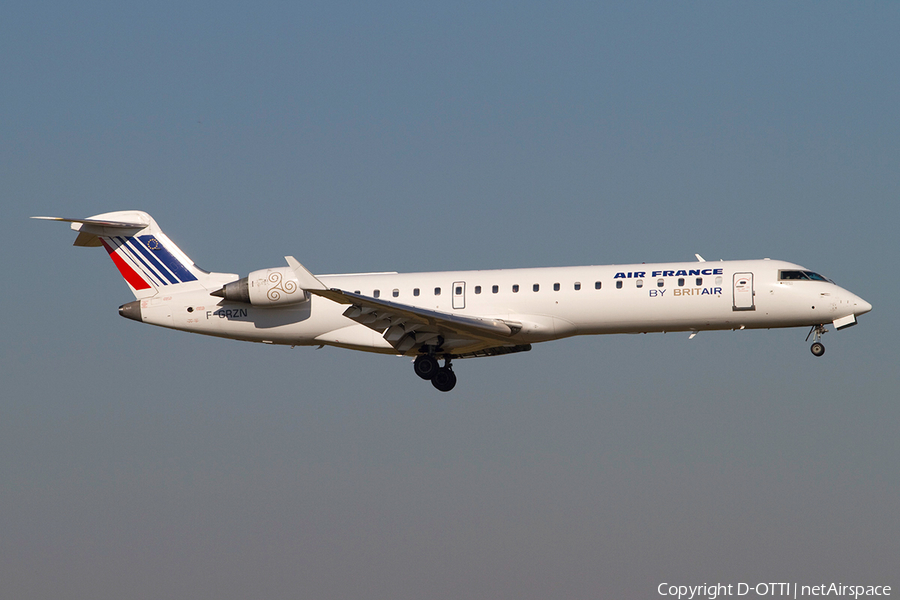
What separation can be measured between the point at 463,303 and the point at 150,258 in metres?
9.39

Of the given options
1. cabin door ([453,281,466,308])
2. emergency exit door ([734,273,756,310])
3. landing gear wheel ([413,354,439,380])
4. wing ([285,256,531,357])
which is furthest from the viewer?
landing gear wheel ([413,354,439,380])

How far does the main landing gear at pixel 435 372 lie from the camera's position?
30.3 meters

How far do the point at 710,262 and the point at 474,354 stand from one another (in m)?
6.94

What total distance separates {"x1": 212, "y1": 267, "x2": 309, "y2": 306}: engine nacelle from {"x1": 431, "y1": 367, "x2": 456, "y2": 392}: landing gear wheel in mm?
4125

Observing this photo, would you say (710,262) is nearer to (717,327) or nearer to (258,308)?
(717,327)

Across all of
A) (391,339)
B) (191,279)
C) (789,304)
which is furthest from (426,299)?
(789,304)

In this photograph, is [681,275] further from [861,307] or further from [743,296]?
[861,307]

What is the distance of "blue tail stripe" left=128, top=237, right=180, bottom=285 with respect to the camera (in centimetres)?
3209

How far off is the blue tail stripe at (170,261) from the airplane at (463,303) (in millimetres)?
29

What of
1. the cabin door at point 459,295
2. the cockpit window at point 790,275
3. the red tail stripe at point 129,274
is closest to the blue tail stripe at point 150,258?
the red tail stripe at point 129,274

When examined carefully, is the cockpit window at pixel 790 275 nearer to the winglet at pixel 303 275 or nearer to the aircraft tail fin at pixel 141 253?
the winglet at pixel 303 275

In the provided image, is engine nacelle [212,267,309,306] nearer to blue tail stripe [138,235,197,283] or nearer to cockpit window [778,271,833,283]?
blue tail stripe [138,235,197,283]

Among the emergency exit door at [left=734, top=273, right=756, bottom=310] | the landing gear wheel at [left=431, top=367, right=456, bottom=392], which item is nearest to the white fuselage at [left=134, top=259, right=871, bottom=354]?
the emergency exit door at [left=734, top=273, right=756, bottom=310]

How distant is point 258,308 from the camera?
30812 millimetres
